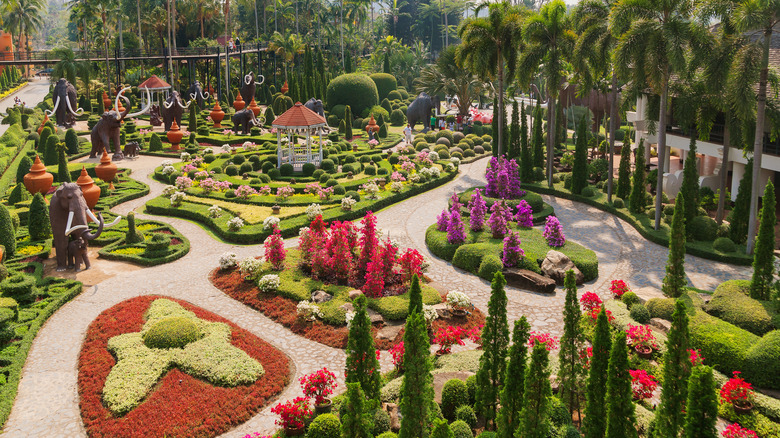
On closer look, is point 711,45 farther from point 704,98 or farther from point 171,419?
point 171,419

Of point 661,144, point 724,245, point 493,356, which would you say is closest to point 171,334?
point 493,356

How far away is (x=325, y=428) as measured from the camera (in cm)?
1138

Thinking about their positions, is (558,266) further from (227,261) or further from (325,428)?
(325,428)

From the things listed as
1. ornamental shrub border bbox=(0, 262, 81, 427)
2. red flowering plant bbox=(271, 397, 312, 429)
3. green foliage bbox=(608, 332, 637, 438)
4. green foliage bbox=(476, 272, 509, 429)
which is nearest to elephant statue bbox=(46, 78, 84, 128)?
ornamental shrub border bbox=(0, 262, 81, 427)

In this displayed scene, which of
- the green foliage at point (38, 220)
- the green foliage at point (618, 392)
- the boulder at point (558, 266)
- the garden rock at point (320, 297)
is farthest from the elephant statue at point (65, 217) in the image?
the green foliage at point (618, 392)

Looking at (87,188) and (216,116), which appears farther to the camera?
(216,116)

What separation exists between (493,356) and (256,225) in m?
15.7

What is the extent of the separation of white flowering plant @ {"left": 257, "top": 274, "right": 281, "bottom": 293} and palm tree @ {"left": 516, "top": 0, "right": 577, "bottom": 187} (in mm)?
17575

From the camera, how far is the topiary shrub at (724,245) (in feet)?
71.7

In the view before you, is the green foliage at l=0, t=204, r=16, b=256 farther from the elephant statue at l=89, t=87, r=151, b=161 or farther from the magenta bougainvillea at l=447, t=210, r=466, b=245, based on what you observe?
the magenta bougainvillea at l=447, t=210, r=466, b=245

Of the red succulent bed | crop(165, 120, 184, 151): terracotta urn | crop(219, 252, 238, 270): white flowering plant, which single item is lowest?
the red succulent bed

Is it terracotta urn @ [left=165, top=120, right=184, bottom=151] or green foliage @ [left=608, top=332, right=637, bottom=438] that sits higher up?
terracotta urn @ [left=165, top=120, right=184, bottom=151]

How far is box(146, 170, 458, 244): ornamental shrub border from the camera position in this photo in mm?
24281

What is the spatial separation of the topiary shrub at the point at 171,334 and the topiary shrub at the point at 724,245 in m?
17.7
